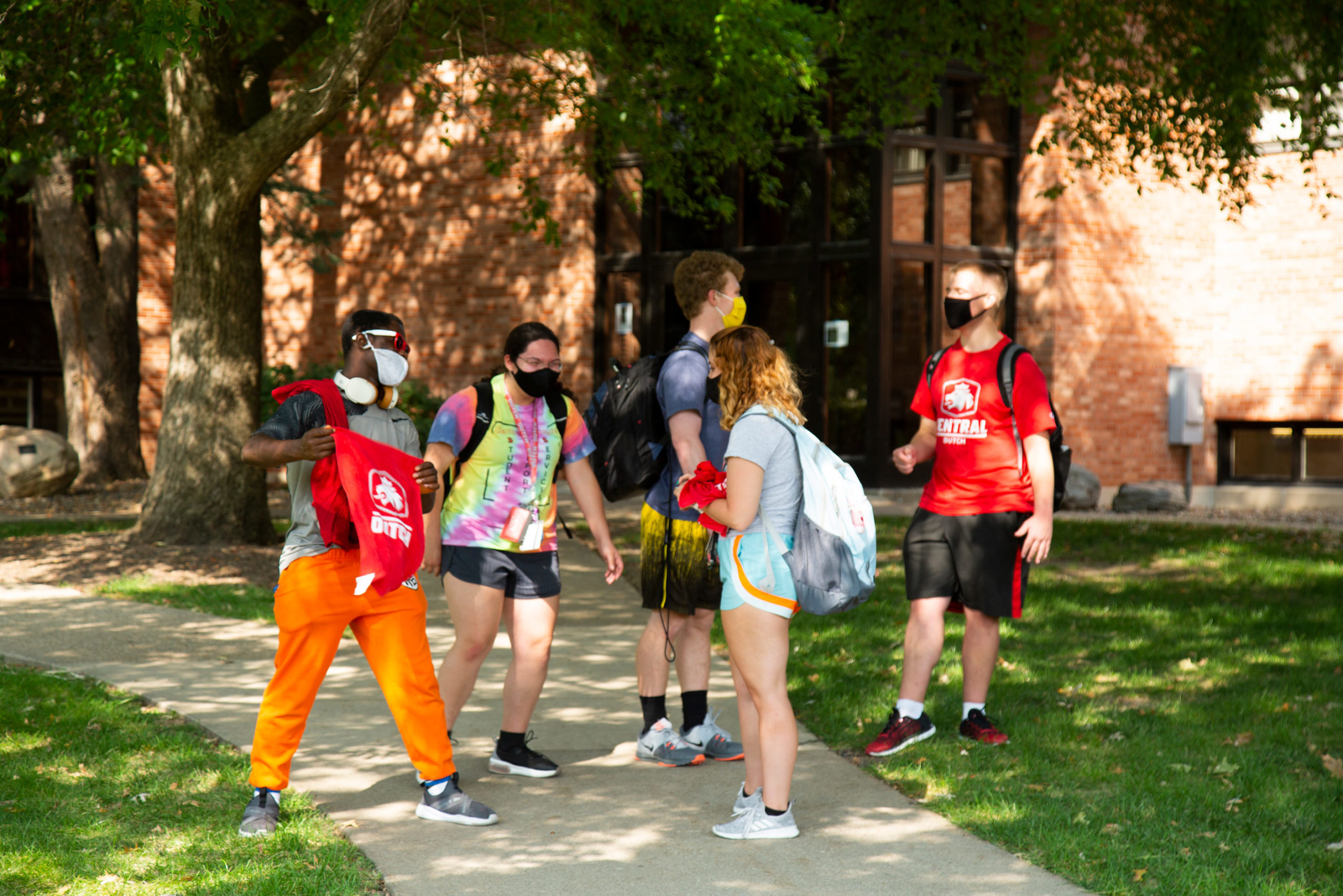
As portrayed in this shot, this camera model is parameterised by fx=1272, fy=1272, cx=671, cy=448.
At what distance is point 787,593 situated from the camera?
4.21 meters

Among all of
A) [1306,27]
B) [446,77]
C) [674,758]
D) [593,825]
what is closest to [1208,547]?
[1306,27]

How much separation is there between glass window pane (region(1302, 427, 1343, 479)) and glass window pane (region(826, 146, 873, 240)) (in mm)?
6902

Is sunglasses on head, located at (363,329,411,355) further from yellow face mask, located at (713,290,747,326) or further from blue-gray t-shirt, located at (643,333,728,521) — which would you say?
yellow face mask, located at (713,290,747,326)

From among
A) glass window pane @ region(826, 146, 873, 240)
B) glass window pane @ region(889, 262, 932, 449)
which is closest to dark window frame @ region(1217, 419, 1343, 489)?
glass window pane @ region(889, 262, 932, 449)

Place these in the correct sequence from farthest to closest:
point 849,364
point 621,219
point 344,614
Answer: point 621,219 < point 849,364 < point 344,614

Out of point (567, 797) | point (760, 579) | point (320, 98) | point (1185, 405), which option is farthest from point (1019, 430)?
point (1185, 405)

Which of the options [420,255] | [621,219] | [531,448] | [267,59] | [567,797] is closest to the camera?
[567,797]

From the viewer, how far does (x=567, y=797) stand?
4793 mm

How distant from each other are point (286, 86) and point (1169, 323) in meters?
14.1

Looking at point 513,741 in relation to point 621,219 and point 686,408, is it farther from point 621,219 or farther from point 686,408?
point 621,219

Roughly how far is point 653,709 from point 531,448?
4.05ft

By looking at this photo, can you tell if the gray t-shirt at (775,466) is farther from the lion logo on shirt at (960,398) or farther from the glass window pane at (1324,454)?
the glass window pane at (1324,454)

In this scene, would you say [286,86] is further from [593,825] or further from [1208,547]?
[593,825]

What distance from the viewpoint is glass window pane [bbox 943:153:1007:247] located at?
17688 mm
